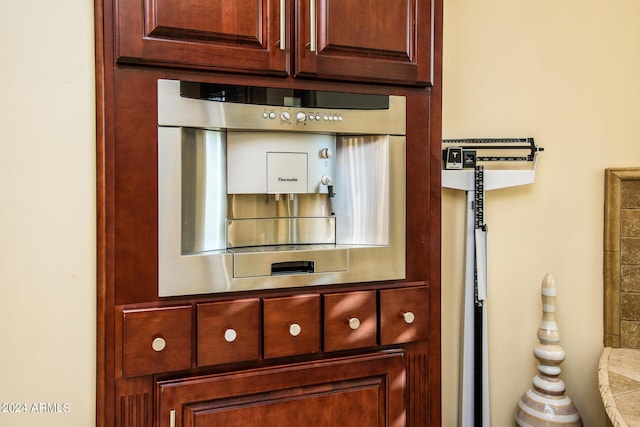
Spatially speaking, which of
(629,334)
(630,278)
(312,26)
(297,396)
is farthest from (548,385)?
(312,26)

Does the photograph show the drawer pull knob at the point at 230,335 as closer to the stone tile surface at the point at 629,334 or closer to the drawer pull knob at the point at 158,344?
the drawer pull knob at the point at 158,344

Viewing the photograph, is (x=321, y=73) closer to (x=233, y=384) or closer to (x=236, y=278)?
(x=236, y=278)

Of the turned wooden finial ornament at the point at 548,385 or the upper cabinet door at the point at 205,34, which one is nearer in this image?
the upper cabinet door at the point at 205,34

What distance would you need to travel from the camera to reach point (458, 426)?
1740 mm

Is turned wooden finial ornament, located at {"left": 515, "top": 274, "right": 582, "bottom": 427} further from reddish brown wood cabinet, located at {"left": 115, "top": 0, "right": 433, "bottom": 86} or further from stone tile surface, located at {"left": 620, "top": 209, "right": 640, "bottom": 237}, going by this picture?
reddish brown wood cabinet, located at {"left": 115, "top": 0, "right": 433, "bottom": 86}

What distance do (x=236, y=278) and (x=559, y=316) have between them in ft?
4.04

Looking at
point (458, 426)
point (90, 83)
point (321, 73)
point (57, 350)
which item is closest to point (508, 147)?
point (321, 73)

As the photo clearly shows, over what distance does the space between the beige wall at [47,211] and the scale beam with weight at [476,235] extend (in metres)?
1.16

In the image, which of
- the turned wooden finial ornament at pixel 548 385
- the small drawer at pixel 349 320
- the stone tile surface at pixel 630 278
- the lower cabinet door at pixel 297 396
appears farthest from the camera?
the stone tile surface at pixel 630 278

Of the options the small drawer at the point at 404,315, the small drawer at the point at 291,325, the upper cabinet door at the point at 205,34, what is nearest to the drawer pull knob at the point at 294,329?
the small drawer at the point at 291,325

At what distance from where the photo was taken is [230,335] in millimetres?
1198

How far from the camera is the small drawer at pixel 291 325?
4.07ft

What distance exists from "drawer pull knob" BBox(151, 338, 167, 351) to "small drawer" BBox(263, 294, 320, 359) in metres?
0.25

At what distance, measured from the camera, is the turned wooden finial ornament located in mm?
Answer: 1580
